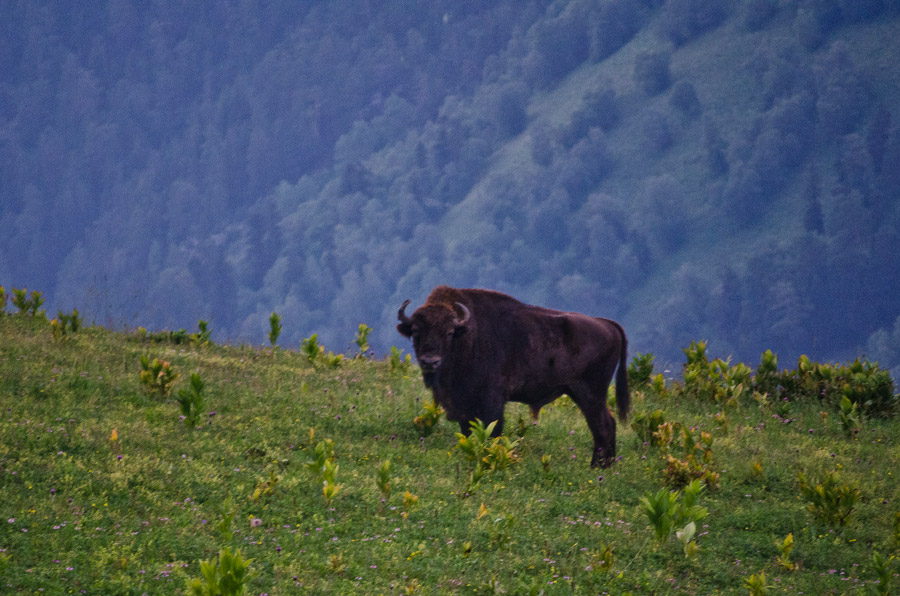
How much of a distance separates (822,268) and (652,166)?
3747cm

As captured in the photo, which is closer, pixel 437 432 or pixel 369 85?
pixel 437 432

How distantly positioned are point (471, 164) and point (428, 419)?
482 ft

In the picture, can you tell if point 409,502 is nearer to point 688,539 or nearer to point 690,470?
point 688,539

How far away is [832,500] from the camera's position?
9594 mm

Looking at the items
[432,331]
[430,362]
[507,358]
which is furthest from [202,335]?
[507,358]

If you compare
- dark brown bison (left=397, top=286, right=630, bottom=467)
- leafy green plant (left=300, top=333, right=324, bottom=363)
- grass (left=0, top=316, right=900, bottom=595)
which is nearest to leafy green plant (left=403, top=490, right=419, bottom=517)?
grass (left=0, top=316, right=900, bottom=595)

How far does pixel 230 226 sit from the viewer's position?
541 ft

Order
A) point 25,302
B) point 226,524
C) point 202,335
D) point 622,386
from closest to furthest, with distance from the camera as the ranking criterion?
point 226,524 → point 622,386 → point 25,302 → point 202,335

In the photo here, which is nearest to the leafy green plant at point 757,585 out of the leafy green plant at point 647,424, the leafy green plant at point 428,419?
the leafy green plant at point 647,424

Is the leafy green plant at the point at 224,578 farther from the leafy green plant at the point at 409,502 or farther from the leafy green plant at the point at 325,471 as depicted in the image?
the leafy green plant at the point at 409,502

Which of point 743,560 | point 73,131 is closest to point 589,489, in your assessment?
point 743,560

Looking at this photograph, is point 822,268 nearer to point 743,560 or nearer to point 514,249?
point 514,249

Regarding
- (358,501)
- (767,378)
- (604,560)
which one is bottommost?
(604,560)

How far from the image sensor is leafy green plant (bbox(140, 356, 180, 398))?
11772 millimetres
